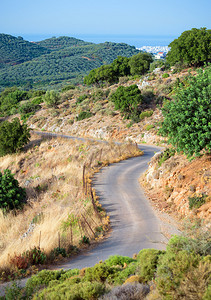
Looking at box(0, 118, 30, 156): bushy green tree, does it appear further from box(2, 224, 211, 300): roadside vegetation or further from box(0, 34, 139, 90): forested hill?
box(0, 34, 139, 90): forested hill

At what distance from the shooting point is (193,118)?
11445mm

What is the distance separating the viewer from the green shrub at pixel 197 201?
10430 millimetres

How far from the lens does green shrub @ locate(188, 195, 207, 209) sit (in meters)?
10.4

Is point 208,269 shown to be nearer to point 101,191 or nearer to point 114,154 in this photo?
point 101,191

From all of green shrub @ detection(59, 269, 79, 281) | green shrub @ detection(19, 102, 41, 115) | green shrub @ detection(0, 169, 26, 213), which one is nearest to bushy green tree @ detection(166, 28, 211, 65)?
green shrub @ detection(19, 102, 41, 115)

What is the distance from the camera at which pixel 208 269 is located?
4371 millimetres

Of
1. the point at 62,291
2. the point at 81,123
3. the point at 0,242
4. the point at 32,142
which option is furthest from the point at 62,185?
the point at 81,123

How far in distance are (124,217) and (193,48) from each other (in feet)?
110

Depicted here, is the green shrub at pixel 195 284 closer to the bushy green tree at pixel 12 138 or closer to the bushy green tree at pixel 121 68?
the bushy green tree at pixel 12 138

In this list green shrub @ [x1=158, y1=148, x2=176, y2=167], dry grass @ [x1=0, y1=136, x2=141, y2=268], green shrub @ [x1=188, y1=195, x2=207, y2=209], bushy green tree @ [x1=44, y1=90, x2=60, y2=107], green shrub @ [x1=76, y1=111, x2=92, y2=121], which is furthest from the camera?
bushy green tree @ [x1=44, y1=90, x2=60, y2=107]

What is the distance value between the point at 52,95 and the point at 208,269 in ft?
144

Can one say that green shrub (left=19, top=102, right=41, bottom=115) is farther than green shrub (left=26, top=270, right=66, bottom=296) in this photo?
Yes

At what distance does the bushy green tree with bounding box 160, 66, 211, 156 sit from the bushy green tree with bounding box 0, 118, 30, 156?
16.6 meters

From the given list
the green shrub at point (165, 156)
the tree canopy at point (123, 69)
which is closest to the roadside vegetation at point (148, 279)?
the green shrub at point (165, 156)
